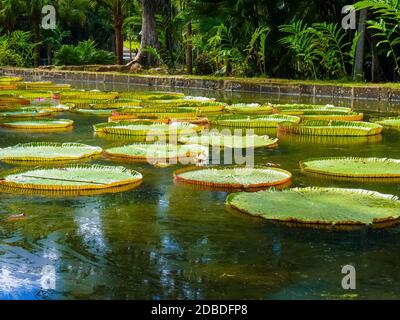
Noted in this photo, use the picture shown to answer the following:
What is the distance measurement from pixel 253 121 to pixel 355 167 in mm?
2953

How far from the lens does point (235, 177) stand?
491 cm

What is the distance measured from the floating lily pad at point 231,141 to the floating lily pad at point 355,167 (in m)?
1.11

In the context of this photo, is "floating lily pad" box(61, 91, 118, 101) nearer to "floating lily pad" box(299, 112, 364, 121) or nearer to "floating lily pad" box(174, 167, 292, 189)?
"floating lily pad" box(299, 112, 364, 121)

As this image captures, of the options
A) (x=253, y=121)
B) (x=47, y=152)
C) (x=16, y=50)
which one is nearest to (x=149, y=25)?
(x=16, y=50)

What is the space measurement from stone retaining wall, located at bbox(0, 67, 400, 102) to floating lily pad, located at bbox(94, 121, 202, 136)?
485cm

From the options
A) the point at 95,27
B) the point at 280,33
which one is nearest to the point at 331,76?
the point at 280,33

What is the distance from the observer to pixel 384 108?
10453 mm

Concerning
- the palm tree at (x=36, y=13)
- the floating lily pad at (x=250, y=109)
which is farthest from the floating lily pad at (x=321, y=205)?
the palm tree at (x=36, y=13)

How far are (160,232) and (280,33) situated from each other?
11.9 meters

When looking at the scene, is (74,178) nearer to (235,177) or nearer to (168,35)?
(235,177)

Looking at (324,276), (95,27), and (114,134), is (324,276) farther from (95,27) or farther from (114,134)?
(95,27)

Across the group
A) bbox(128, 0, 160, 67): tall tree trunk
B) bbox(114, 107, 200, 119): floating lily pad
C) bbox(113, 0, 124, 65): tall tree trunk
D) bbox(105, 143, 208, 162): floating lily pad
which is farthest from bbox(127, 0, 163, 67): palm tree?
bbox(105, 143, 208, 162): floating lily pad

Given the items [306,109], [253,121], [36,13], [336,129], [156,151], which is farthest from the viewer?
[36,13]

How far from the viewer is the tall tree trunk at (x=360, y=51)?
12.6m
